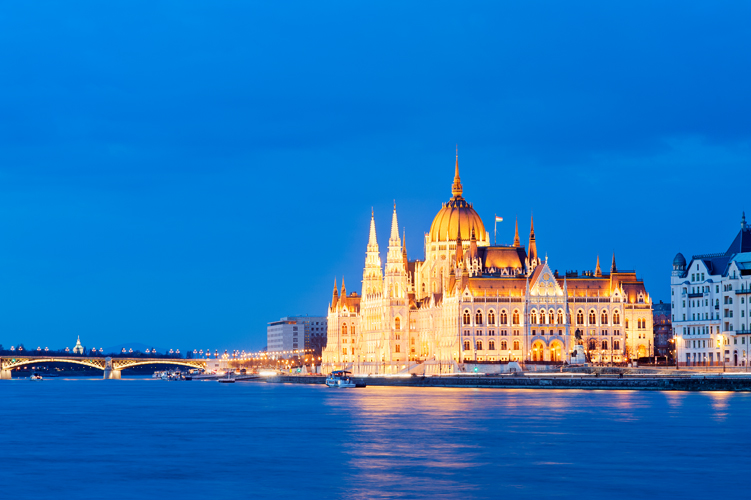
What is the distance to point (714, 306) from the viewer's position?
138375mm

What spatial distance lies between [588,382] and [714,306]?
19.3 meters

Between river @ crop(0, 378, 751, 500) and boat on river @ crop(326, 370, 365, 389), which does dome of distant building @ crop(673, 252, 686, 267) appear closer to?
boat on river @ crop(326, 370, 365, 389)

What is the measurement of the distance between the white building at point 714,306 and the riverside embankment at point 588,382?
41.6ft

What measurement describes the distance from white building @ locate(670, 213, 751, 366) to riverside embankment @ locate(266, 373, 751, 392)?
41.6ft

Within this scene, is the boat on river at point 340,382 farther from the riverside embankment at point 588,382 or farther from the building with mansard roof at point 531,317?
the building with mansard roof at point 531,317

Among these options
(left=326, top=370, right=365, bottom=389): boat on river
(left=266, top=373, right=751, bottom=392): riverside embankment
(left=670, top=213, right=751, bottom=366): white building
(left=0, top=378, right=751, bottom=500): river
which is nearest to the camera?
(left=0, top=378, right=751, bottom=500): river

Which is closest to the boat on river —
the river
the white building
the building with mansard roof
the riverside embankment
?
the riverside embankment

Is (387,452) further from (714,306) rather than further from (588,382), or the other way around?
(714,306)

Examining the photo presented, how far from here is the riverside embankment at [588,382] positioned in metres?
114

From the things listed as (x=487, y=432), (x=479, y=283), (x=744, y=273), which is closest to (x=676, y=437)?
(x=487, y=432)

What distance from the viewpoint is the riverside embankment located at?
4484 inches

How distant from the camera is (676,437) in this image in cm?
6075

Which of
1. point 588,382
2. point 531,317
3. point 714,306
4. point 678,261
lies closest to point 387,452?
point 588,382

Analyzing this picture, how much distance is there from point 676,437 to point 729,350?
78.2 meters
